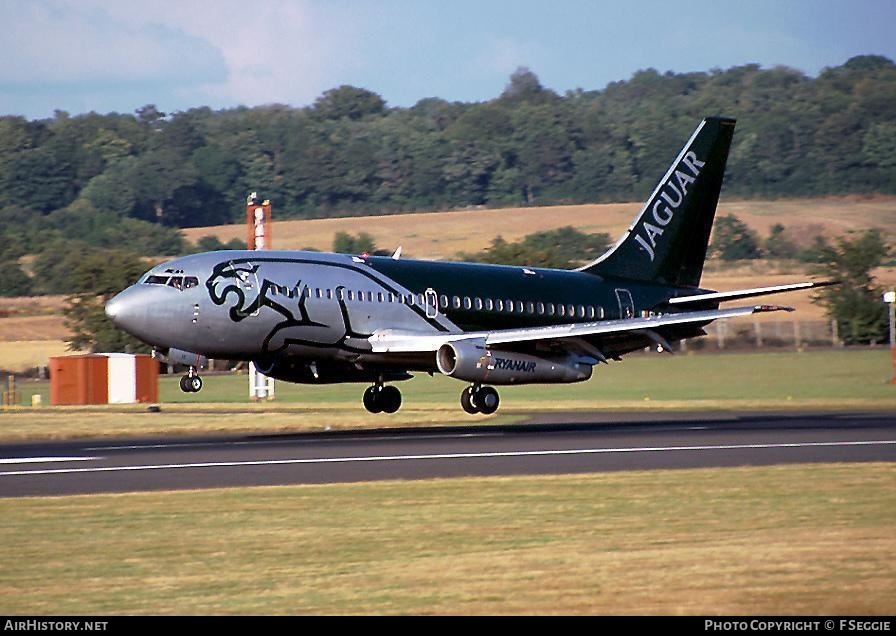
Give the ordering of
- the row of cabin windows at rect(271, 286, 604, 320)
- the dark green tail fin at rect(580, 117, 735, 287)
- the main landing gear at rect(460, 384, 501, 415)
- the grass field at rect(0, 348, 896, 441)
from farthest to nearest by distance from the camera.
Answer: the dark green tail fin at rect(580, 117, 735, 287), the grass field at rect(0, 348, 896, 441), the main landing gear at rect(460, 384, 501, 415), the row of cabin windows at rect(271, 286, 604, 320)

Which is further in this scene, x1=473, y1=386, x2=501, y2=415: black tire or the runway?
x1=473, y1=386, x2=501, y2=415: black tire

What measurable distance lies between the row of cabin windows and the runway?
10.7 feet

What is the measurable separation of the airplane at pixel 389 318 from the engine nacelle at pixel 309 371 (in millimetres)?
38

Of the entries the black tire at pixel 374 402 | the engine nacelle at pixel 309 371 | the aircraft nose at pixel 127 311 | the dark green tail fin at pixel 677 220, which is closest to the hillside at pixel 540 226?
the dark green tail fin at pixel 677 220

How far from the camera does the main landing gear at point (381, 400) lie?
41.6m

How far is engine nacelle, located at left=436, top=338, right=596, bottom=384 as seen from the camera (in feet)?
121

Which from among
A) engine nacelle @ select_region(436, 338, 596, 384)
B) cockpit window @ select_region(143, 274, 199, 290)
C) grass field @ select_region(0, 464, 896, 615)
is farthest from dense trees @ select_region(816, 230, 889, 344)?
grass field @ select_region(0, 464, 896, 615)

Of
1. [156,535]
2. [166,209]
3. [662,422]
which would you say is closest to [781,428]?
[662,422]

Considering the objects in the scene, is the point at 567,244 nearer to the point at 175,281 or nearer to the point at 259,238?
the point at 259,238

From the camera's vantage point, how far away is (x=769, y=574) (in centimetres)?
1586

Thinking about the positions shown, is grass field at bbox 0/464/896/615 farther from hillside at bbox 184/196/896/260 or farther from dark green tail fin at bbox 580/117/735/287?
hillside at bbox 184/196/896/260

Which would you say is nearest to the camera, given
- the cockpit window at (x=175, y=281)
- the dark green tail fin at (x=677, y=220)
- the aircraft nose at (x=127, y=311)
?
the aircraft nose at (x=127, y=311)

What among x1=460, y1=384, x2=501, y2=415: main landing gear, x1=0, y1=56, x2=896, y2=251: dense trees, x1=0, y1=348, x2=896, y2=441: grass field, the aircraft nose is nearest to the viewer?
the aircraft nose

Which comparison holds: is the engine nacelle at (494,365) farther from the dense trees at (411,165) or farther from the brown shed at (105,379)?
the dense trees at (411,165)
